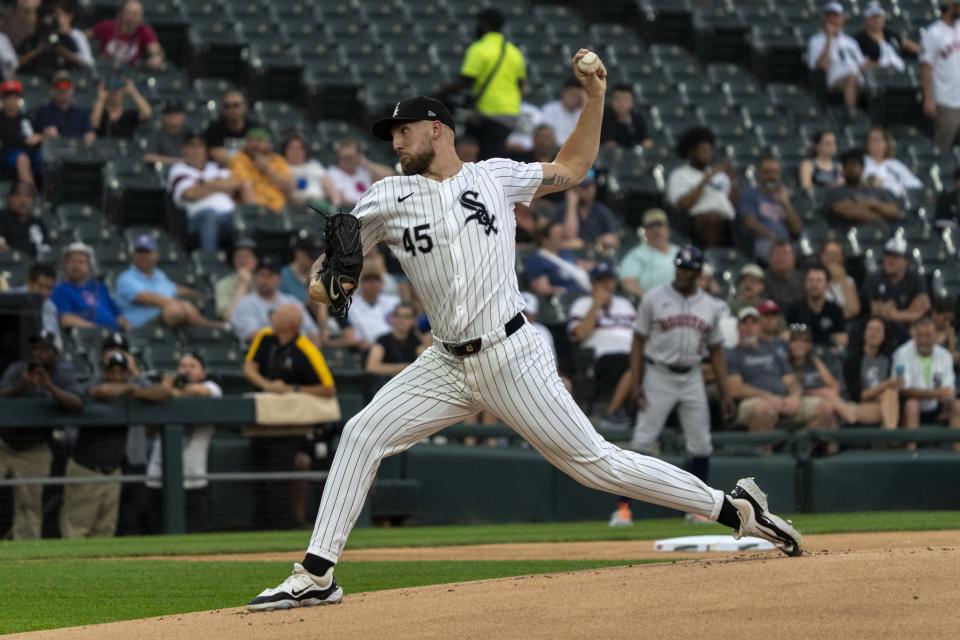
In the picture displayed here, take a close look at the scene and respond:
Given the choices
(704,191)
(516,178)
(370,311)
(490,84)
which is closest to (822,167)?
(704,191)

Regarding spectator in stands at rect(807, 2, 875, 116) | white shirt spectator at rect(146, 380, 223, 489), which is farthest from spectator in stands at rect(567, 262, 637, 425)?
spectator in stands at rect(807, 2, 875, 116)

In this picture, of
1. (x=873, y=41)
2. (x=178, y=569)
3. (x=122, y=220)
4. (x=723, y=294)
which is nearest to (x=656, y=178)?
(x=723, y=294)

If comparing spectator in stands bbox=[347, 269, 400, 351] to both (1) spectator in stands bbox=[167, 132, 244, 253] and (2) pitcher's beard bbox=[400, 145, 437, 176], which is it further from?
(2) pitcher's beard bbox=[400, 145, 437, 176]

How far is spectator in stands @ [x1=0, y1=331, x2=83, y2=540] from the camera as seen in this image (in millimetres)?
11133

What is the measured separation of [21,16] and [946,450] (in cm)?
921

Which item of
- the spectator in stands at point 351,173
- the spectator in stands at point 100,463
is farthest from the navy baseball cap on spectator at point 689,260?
the spectator in stands at point 351,173

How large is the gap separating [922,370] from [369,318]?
14.7 feet

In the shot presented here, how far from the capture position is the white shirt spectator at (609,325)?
45.2 feet

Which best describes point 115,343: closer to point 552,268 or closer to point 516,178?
point 552,268

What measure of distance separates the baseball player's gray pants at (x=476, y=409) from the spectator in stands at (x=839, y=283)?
923 cm

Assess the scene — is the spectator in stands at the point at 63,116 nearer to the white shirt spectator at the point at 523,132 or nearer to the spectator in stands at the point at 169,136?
the spectator in stands at the point at 169,136

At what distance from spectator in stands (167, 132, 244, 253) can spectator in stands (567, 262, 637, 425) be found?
3.09m

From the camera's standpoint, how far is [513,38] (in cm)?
1878

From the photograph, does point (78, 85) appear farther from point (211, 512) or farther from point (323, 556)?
point (323, 556)
